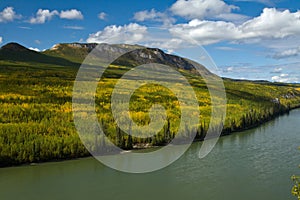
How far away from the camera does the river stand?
22109 mm

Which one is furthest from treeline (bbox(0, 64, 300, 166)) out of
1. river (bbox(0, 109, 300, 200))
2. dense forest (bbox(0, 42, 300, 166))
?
river (bbox(0, 109, 300, 200))

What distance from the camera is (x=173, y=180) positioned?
25.1m

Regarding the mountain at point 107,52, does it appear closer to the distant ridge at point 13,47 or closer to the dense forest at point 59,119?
A: the distant ridge at point 13,47

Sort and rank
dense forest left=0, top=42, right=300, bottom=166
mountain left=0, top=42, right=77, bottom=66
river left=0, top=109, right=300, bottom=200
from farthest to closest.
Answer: mountain left=0, top=42, right=77, bottom=66
dense forest left=0, top=42, right=300, bottom=166
river left=0, top=109, right=300, bottom=200

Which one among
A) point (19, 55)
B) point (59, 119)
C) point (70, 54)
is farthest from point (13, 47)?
point (59, 119)

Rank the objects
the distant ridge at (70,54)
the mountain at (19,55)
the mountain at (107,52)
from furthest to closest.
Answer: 1. the mountain at (107,52)
2. the distant ridge at (70,54)
3. the mountain at (19,55)

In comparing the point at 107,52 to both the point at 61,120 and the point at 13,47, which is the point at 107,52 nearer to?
the point at 13,47

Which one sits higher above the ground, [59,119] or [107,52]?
[107,52]

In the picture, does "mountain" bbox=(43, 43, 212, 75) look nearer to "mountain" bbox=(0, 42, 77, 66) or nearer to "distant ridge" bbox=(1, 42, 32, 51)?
"distant ridge" bbox=(1, 42, 32, 51)

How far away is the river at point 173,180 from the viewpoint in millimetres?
22109

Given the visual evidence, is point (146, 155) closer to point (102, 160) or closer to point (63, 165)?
point (102, 160)

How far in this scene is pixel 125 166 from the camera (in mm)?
29328

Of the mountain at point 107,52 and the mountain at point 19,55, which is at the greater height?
the mountain at point 107,52

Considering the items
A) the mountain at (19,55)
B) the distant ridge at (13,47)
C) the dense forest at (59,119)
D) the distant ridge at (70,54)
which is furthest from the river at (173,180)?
the distant ridge at (13,47)
